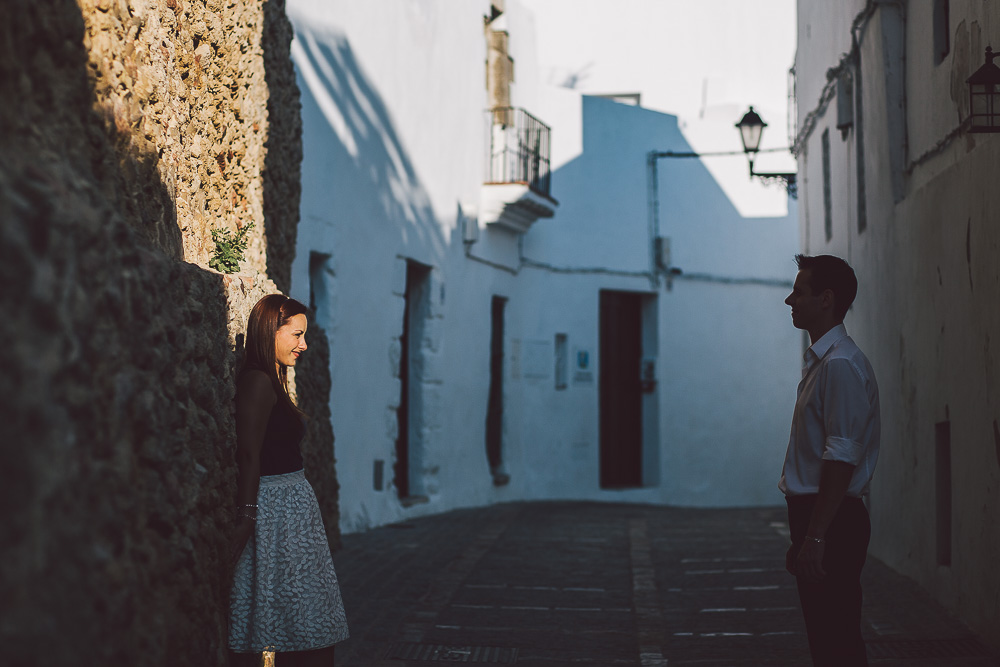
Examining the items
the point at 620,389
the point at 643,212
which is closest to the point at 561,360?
the point at 620,389

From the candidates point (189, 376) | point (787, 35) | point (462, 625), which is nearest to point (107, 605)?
point (189, 376)

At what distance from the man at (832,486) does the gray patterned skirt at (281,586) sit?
63.4 inches

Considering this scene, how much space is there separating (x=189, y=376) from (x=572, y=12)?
18581 millimetres

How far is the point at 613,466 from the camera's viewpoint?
1844 cm

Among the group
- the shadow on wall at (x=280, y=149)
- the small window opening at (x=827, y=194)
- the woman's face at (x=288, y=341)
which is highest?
the small window opening at (x=827, y=194)

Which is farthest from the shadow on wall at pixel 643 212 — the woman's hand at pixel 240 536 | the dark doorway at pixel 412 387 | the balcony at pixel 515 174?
the woman's hand at pixel 240 536

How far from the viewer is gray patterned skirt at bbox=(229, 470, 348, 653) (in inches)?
160

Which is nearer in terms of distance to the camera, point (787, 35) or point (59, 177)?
point (59, 177)

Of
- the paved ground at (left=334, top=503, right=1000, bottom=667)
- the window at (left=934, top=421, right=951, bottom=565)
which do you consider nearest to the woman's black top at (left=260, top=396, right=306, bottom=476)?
the paved ground at (left=334, top=503, right=1000, bottom=667)

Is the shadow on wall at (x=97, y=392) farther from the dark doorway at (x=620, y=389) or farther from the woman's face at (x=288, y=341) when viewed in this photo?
the dark doorway at (x=620, y=389)

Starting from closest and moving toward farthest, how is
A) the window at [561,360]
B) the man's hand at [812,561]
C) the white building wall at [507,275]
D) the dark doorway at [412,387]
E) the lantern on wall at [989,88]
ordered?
the man's hand at [812,561], the lantern on wall at [989,88], the white building wall at [507,275], the dark doorway at [412,387], the window at [561,360]

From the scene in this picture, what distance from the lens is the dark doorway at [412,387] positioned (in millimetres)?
13352

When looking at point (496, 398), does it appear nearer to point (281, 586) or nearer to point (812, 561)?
point (281, 586)

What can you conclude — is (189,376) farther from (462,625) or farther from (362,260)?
(362,260)
